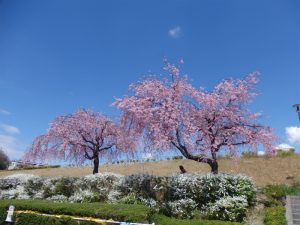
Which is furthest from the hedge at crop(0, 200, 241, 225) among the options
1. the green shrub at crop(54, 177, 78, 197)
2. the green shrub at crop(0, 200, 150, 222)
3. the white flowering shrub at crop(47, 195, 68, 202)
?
the green shrub at crop(54, 177, 78, 197)

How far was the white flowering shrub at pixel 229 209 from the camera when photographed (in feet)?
45.0

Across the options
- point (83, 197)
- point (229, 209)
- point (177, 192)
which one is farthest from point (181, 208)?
point (83, 197)

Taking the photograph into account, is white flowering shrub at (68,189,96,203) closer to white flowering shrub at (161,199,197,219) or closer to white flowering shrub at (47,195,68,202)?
white flowering shrub at (47,195,68,202)

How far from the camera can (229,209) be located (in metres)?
13.9

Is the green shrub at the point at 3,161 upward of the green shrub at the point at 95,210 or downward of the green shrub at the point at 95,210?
Result: upward

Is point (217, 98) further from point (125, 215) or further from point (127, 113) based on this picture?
point (125, 215)

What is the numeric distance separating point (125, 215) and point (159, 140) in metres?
4.62

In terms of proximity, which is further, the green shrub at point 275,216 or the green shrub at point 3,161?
the green shrub at point 3,161

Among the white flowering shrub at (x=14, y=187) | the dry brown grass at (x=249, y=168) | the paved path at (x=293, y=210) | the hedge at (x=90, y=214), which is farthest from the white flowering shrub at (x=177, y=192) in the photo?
the dry brown grass at (x=249, y=168)

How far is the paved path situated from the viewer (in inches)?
536

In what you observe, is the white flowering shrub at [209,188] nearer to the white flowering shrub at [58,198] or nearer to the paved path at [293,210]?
the paved path at [293,210]

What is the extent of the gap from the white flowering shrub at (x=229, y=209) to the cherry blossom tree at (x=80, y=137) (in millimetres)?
8406

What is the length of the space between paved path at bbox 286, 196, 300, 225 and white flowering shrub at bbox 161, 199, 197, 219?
363 centimetres

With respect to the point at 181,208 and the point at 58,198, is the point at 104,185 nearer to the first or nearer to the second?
the point at 58,198
